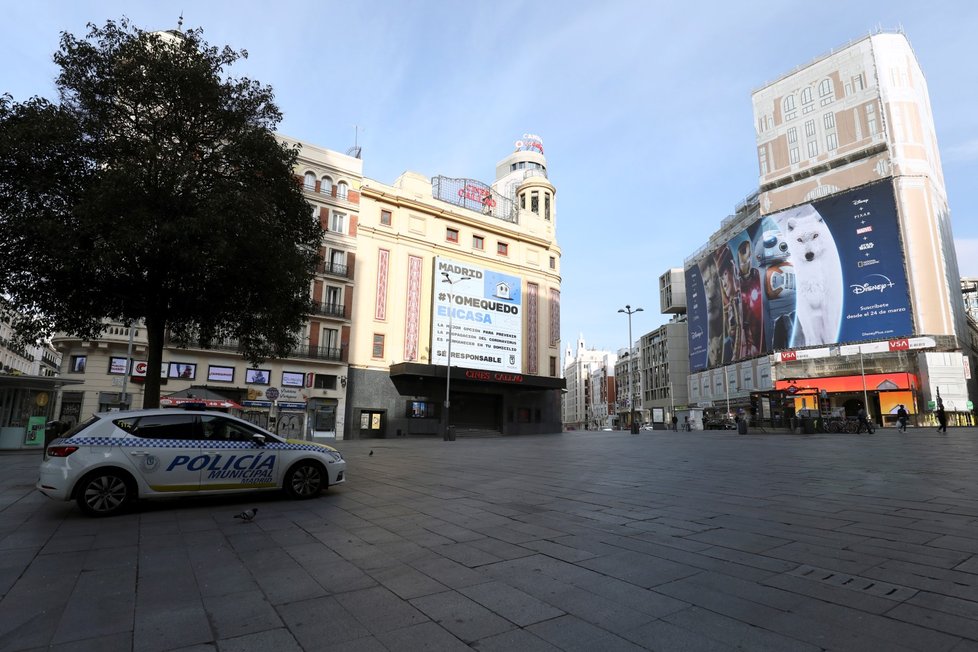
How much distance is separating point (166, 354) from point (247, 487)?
29.2 meters

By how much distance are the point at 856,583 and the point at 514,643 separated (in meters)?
2.81

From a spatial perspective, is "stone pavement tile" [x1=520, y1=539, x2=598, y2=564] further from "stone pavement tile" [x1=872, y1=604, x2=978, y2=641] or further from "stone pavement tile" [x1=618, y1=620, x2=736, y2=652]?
"stone pavement tile" [x1=872, y1=604, x2=978, y2=641]

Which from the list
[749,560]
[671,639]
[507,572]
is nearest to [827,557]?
[749,560]

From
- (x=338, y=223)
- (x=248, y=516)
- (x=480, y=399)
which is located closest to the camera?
(x=248, y=516)

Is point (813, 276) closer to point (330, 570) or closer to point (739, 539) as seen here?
point (739, 539)

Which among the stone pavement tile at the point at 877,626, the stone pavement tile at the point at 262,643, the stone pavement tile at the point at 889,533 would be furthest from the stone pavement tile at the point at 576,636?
the stone pavement tile at the point at 889,533

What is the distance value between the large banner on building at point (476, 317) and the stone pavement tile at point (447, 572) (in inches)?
1384

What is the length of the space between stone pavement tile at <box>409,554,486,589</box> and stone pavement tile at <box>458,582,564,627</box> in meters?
0.15

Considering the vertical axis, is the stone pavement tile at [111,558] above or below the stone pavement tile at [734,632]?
below

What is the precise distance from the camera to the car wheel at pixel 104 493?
709cm

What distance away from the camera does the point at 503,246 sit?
47.6 meters

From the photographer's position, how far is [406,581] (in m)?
4.28

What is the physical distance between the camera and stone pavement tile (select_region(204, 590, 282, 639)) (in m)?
3.37

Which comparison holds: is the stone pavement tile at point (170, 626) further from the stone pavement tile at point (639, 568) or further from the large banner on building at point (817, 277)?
the large banner on building at point (817, 277)
